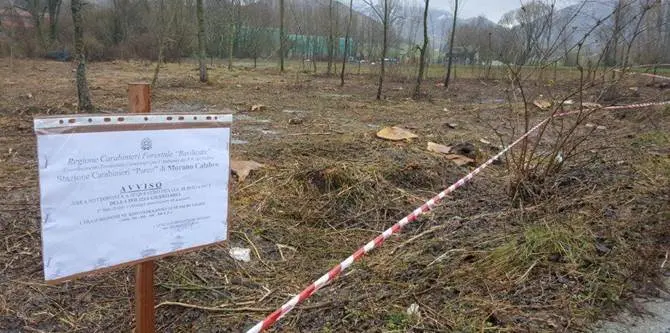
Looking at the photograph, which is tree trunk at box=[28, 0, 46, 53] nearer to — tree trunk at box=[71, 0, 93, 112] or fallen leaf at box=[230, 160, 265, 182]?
tree trunk at box=[71, 0, 93, 112]

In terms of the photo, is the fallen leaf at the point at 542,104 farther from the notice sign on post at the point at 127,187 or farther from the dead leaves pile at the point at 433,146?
the notice sign on post at the point at 127,187

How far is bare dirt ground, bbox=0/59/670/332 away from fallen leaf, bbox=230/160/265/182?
0.33 feet

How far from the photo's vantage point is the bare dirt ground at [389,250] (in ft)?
9.18

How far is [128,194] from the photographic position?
195 cm

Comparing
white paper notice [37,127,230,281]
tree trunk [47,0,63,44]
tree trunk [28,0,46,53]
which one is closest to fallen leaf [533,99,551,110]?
white paper notice [37,127,230,281]

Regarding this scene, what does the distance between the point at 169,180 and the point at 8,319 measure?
1701 mm

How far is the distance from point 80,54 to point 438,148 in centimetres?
679

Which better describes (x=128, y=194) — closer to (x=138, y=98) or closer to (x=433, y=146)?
(x=138, y=98)

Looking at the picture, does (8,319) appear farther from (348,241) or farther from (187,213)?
(348,241)

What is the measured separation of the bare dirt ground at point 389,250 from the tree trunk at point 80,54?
7.17ft

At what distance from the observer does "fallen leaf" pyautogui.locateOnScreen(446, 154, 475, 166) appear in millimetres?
6534

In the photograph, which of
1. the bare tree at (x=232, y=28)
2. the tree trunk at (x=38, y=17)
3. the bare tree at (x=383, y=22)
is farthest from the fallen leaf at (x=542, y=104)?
the tree trunk at (x=38, y=17)

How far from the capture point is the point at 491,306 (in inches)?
106

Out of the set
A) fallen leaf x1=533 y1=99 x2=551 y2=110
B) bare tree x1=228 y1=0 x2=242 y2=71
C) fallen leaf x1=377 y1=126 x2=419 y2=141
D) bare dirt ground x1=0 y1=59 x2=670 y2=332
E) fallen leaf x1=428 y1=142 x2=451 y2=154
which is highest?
bare tree x1=228 y1=0 x2=242 y2=71
